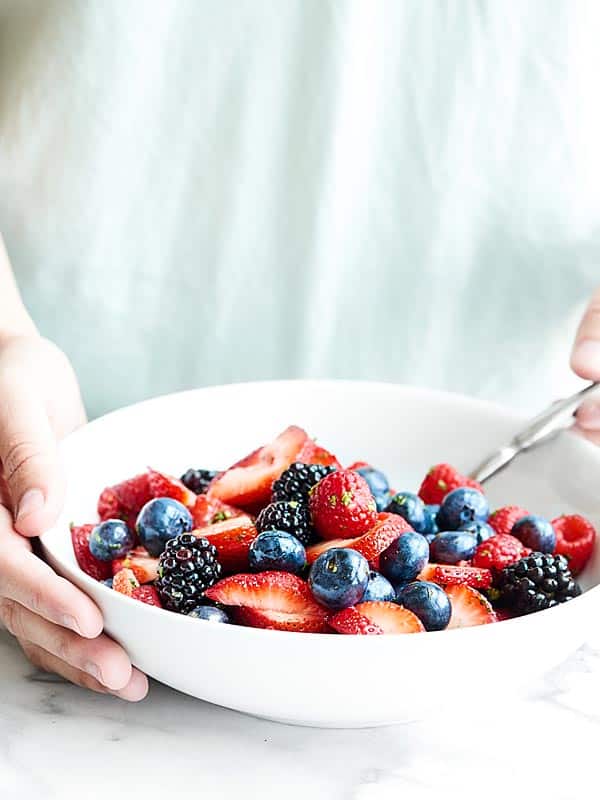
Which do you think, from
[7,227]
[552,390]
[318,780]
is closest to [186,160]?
[7,227]

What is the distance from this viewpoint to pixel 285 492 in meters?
1.22

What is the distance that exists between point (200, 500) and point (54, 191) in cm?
68

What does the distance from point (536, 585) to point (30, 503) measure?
1.81 feet

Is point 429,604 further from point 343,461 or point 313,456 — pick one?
point 343,461

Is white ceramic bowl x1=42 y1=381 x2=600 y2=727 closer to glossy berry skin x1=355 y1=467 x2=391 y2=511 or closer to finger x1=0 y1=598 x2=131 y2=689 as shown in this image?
finger x1=0 y1=598 x2=131 y2=689

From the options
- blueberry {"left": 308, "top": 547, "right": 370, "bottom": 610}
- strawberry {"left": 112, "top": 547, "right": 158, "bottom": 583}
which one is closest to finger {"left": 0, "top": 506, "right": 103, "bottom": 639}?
strawberry {"left": 112, "top": 547, "right": 158, "bottom": 583}

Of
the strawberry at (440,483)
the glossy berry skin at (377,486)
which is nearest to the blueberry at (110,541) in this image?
the glossy berry skin at (377,486)

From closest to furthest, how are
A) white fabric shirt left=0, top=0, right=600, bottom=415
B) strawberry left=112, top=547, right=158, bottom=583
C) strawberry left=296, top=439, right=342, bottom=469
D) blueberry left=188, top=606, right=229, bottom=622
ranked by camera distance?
blueberry left=188, top=606, right=229, bottom=622, strawberry left=112, top=547, right=158, bottom=583, strawberry left=296, top=439, right=342, bottom=469, white fabric shirt left=0, top=0, right=600, bottom=415

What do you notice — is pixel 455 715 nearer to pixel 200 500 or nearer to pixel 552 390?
pixel 200 500

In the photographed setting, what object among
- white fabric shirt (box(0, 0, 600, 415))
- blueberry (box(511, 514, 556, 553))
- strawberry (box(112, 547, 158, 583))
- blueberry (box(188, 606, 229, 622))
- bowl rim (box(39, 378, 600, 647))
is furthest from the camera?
white fabric shirt (box(0, 0, 600, 415))

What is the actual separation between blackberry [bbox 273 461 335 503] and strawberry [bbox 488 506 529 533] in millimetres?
235

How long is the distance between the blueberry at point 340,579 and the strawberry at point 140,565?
0.20 m

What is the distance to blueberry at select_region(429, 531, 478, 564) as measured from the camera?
119cm

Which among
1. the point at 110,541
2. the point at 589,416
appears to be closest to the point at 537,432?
the point at 589,416
